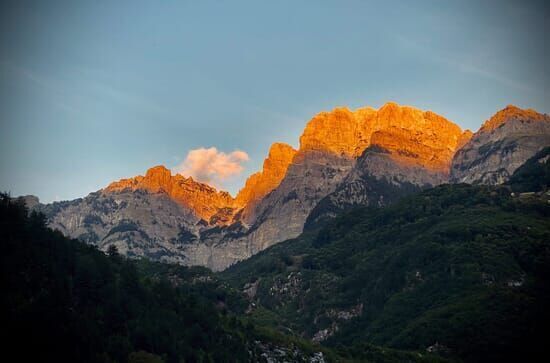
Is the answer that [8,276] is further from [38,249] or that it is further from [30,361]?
[30,361]

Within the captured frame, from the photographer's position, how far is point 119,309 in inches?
7835

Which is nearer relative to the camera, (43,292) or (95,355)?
(95,355)

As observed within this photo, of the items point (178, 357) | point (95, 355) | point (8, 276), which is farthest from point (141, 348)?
point (8, 276)

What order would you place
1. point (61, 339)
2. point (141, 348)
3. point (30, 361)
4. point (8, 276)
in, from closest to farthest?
point (30, 361)
point (61, 339)
point (8, 276)
point (141, 348)

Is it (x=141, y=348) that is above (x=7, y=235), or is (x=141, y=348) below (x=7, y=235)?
below

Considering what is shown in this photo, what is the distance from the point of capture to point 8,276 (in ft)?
575

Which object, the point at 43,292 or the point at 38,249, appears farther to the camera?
the point at 38,249

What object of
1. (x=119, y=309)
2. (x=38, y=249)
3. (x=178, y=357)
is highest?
(x=38, y=249)

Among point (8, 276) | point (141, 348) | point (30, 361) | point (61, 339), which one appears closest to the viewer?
point (30, 361)

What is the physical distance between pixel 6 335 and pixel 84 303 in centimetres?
4326

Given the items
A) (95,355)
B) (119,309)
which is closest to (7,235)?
(119,309)

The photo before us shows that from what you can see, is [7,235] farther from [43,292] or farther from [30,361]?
[30,361]

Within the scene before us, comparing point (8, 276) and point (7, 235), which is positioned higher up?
point (7, 235)

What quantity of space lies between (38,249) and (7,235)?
881cm
